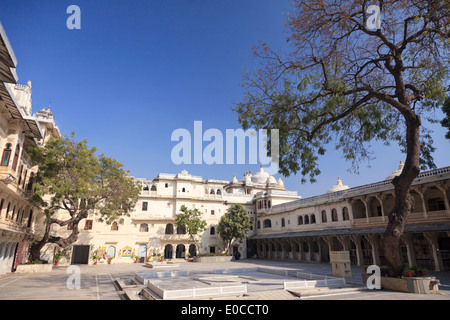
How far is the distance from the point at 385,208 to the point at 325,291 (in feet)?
56.7

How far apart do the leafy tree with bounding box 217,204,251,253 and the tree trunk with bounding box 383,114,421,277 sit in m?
27.3

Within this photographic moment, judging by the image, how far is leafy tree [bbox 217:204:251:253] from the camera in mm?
38000

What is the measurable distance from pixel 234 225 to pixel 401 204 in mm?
27956

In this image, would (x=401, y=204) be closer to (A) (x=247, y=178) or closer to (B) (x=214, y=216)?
(B) (x=214, y=216)

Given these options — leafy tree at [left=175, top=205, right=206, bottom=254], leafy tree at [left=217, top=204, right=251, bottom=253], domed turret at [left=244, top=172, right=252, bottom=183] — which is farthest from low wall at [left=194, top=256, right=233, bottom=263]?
domed turret at [left=244, top=172, right=252, bottom=183]

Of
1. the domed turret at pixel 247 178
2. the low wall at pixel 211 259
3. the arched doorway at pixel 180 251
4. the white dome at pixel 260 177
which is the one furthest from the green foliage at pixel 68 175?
the white dome at pixel 260 177

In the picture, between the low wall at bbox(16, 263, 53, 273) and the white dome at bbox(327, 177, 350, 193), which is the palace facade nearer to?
the white dome at bbox(327, 177, 350, 193)

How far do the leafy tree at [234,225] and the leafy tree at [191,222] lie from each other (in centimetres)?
279

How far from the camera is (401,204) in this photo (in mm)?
11641

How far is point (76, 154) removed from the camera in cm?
2311

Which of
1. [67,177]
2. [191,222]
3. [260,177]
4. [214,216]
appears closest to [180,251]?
[191,222]

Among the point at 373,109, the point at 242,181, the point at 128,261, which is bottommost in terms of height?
the point at 128,261
